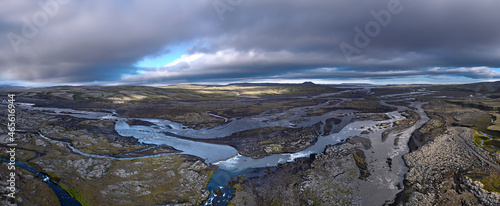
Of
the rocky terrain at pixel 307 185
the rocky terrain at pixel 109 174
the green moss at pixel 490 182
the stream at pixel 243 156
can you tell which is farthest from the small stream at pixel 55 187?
the green moss at pixel 490 182

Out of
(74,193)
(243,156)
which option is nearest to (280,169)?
(243,156)

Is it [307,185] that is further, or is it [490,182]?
[307,185]

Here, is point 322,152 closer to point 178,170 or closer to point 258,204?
point 258,204

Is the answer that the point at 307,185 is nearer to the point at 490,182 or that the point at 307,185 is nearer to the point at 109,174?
the point at 490,182

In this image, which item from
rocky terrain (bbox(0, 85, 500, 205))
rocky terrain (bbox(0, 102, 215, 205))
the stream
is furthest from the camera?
the stream

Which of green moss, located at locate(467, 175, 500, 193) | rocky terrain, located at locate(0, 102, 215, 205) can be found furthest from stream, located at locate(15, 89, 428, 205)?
green moss, located at locate(467, 175, 500, 193)

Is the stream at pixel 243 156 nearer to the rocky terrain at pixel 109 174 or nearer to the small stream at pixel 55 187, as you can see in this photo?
the rocky terrain at pixel 109 174

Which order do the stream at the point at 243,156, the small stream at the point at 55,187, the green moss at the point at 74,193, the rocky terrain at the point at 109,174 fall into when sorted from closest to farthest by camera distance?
the small stream at the point at 55,187 < the green moss at the point at 74,193 < the rocky terrain at the point at 109,174 < the stream at the point at 243,156

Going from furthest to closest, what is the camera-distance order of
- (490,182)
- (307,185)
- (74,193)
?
(307,185), (490,182), (74,193)

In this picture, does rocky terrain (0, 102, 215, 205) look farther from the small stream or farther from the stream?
the stream

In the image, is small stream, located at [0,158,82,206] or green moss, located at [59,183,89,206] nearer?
small stream, located at [0,158,82,206]

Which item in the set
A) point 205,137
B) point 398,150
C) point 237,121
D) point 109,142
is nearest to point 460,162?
point 398,150
